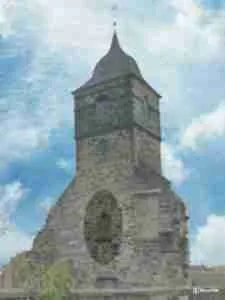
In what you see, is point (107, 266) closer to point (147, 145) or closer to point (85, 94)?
point (147, 145)

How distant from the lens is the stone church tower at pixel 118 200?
1021 inches

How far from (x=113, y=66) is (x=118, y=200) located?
22.0ft

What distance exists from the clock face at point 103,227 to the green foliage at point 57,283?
1441 mm

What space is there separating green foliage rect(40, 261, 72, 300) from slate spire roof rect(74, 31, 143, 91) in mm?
8578

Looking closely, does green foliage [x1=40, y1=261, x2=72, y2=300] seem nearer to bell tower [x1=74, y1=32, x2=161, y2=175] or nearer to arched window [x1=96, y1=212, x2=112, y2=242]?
arched window [x1=96, y1=212, x2=112, y2=242]

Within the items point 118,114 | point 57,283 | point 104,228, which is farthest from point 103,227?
point 57,283

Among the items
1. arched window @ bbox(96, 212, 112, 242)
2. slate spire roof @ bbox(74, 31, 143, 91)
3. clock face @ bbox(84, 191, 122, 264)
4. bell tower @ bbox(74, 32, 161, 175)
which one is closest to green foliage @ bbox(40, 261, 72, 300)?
clock face @ bbox(84, 191, 122, 264)

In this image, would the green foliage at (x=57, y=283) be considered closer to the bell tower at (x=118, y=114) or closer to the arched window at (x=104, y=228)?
the arched window at (x=104, y=228)

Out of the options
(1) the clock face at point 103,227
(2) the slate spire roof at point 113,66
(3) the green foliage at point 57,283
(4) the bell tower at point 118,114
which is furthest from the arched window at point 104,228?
(2) the slate spire roof at point 113,66

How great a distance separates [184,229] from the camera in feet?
85.6

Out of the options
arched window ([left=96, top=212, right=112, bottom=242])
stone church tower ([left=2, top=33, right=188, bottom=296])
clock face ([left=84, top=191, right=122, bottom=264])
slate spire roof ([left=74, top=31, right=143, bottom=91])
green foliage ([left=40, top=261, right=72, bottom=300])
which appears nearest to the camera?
green foliage ([left=40, top=261, right=72, bottom=300])

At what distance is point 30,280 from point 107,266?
143 inches

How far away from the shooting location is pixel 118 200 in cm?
2777

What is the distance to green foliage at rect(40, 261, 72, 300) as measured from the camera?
2127 cm
